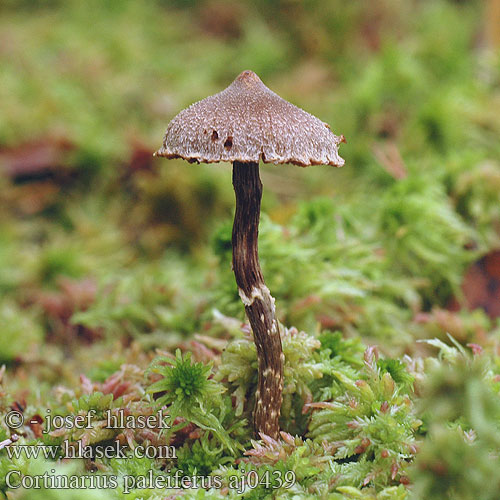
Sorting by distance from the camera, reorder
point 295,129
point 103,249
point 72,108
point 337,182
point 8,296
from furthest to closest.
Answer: point 72,108
point 337,182
point 103,249
point 8,296
point 295,129

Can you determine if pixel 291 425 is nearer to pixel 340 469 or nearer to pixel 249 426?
pixel 249 426

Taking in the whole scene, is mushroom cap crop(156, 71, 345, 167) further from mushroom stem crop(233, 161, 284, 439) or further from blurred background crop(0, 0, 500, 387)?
blurred background crop(0, 0, 500, 387)

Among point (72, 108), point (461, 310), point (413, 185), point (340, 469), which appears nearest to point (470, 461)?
point (340, 469)

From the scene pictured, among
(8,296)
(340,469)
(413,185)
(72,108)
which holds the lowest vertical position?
(340,469)
